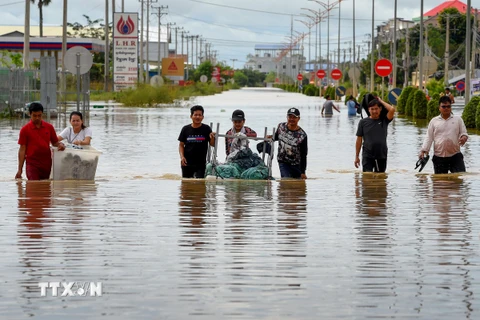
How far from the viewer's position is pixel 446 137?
1638 cm

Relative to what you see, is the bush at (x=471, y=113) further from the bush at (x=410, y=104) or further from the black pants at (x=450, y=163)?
the black pants at (x=450, y=163)

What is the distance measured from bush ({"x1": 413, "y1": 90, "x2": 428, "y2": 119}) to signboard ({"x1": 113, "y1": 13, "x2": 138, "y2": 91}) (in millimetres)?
25720

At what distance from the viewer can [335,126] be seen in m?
41.2

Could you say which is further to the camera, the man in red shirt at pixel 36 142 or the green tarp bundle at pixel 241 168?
the green tarp bundle at pixel 241 168

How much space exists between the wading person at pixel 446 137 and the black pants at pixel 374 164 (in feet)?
1.88

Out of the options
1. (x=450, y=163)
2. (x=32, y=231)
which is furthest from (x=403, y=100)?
(x=32, y=231)

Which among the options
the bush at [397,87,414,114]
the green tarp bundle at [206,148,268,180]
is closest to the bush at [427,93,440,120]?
the bush at [397,87,414,114]

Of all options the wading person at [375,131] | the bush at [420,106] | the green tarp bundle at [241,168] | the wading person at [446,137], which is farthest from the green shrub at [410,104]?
the green tarp bundle at [241,168]

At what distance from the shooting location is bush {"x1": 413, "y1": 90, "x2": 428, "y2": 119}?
50.2 m

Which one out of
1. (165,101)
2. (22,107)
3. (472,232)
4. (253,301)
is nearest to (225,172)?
(472,232)

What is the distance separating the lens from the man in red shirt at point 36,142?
50.9ft

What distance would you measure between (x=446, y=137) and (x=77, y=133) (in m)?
5.19

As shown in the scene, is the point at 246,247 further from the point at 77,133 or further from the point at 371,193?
the point at 77,133

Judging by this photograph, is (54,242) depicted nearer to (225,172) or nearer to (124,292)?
(124,292)
